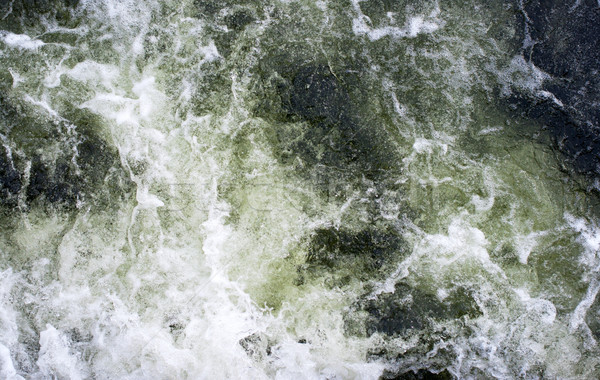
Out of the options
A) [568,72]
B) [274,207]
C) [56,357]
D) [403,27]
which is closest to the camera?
[56,357]

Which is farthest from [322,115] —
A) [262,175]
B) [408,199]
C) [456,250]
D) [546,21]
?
[546,21]

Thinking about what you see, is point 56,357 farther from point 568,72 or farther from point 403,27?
point 568,72

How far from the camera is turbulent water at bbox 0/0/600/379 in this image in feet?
17.3

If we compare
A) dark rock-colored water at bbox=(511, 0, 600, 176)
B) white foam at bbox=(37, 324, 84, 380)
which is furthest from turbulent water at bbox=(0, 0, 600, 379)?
dark rock-colored water at bbox=(511, 0, 600, 176)

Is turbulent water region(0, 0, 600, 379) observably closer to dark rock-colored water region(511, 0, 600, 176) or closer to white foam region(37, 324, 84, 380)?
white foam region(37, 324, 84, 380)

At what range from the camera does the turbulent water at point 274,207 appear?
5266 mm

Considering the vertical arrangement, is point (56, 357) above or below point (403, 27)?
below

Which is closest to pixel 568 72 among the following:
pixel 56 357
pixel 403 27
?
pixel 403 27

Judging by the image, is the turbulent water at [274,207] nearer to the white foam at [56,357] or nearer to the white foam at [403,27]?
the white foam at [56,357]

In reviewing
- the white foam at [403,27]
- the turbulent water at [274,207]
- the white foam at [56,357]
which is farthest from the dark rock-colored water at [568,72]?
the white foam at [56,357]

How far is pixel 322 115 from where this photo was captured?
554 centimetres

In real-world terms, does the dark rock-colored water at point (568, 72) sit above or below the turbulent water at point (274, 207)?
above

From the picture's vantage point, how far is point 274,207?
542 centimetres

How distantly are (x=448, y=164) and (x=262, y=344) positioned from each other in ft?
11.0
